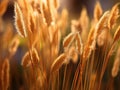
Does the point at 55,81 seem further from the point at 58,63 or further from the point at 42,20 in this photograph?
the point at 42,20

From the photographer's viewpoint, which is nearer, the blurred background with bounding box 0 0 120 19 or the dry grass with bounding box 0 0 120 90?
the dry grass with bounding box 0 0 120 90

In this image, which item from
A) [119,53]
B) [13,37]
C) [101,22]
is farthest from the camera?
[13,37]

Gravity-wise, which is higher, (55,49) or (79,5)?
(79,5)

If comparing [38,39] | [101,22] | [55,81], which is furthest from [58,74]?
[101,22]

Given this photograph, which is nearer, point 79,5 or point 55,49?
point 55,49

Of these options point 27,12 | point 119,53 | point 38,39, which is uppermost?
point 27,12

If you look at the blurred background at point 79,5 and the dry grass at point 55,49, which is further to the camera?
the blurred background at point 79,5

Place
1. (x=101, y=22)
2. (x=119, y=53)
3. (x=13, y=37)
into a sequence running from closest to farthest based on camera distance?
(x=101, y=22), (x=119, y=53), (x=13, y=37)

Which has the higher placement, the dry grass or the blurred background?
the blurred background
